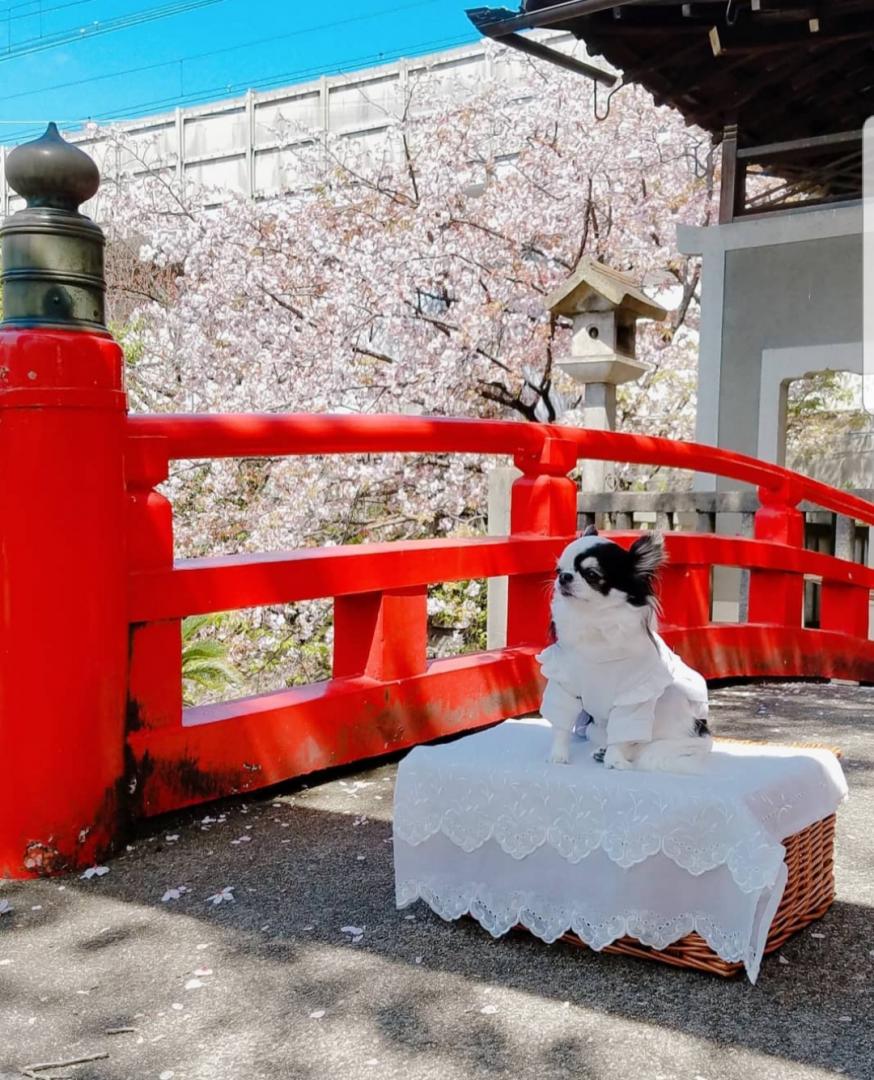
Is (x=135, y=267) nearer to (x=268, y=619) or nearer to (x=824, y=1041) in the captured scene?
(x=268, y=619)

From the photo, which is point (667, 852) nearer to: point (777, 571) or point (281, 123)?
point (777, 571)

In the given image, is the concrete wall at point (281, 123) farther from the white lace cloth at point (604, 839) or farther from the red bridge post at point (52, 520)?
the white lace cloth at point (604, 839)

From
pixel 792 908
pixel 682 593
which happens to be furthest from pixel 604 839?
pixel 682 593

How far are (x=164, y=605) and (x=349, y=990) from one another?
46.3 inches

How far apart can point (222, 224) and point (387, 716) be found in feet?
32.1

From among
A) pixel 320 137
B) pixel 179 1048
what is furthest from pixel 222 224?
pixel 179 1048

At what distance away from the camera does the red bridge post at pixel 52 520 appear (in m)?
2.57

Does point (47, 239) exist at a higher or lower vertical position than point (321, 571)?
higher

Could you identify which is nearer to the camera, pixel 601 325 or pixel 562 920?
pixel 562 920

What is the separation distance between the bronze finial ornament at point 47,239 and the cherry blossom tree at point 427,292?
783cm

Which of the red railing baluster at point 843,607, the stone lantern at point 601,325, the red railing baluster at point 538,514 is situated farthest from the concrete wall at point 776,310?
the red railing baluster at point 538,514

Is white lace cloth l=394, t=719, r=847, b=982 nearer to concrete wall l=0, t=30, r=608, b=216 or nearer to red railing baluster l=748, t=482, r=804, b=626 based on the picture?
red railing baluster l=748, t=482, r=804, b=626

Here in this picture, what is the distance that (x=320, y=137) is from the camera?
1242 centimetres

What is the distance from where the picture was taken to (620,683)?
7.78 feet
